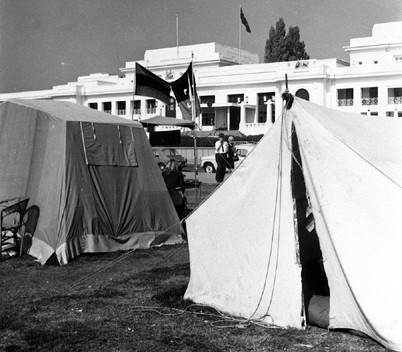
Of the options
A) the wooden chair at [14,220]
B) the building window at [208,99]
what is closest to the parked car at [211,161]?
the wooden chair at [14,220]

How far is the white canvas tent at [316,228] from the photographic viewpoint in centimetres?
555

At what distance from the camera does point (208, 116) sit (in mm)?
59344

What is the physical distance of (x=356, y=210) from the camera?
5816 mm

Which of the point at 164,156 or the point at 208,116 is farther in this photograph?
the point at 208,116

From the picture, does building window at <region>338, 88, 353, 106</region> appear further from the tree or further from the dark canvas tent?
the dark canvas tent

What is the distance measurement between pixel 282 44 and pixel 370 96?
581 inches

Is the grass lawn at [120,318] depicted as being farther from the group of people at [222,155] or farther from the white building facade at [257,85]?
the white building facade at [257,85]

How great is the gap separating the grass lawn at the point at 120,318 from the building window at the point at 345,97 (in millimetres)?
45715

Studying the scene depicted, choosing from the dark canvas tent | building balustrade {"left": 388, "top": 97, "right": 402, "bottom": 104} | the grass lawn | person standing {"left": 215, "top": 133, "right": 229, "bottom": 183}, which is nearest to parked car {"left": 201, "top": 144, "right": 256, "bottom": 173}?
person standing {"left": 215, "top": 133, "right": 229, "bottom": 183}

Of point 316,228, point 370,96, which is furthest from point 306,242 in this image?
point 370,96

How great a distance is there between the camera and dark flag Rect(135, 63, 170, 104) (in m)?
14.5

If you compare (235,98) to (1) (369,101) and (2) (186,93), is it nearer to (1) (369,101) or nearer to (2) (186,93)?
(1) (369,101)

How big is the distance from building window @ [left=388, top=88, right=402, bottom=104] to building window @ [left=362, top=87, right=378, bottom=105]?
114cm

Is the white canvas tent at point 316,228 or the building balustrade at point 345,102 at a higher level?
the building balustrade at point 345,102
